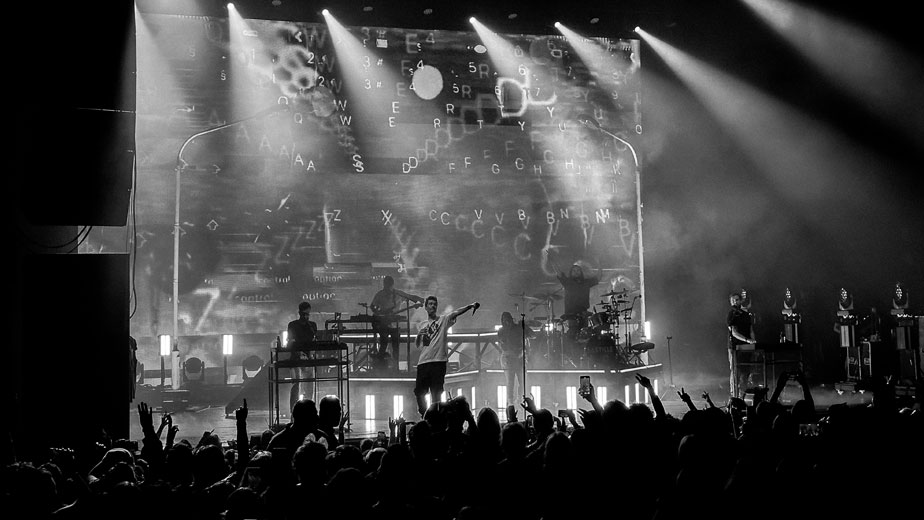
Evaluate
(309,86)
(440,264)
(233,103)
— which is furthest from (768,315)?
(233,103)

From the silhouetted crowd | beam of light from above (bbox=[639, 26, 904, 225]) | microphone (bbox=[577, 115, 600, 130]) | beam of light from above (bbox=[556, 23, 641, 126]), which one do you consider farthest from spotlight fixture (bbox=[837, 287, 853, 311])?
the silhouetted crowd

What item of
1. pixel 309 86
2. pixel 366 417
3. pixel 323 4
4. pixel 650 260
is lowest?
pixel 366 417

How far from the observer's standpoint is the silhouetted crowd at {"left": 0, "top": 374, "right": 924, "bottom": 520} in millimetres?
2881

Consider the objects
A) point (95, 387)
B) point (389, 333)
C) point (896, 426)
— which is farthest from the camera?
point (389, 333)

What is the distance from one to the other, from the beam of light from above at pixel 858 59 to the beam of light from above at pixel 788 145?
1044mm

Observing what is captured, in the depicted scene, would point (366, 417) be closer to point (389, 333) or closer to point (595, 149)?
point (389, 333)

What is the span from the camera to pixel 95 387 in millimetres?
6438

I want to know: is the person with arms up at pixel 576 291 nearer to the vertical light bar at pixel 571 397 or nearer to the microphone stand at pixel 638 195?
the vertical light bar at pixel 571 397

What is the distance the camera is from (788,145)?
1661 cm

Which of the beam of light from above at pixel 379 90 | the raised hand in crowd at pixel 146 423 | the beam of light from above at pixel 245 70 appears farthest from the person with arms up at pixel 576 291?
the raised hand in crowd at pixel 146 423

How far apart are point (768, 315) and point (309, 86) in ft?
38.1

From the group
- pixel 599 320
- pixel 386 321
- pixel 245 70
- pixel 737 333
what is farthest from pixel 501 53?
pixel 737 333

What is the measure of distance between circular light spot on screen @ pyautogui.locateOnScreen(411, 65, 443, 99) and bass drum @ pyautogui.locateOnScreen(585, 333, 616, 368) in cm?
725

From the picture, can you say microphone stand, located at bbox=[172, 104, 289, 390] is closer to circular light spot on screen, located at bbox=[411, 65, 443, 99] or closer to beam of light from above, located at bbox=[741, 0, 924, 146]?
circular light spot on screen, located at bbox=[411, 65, 443, 99]
